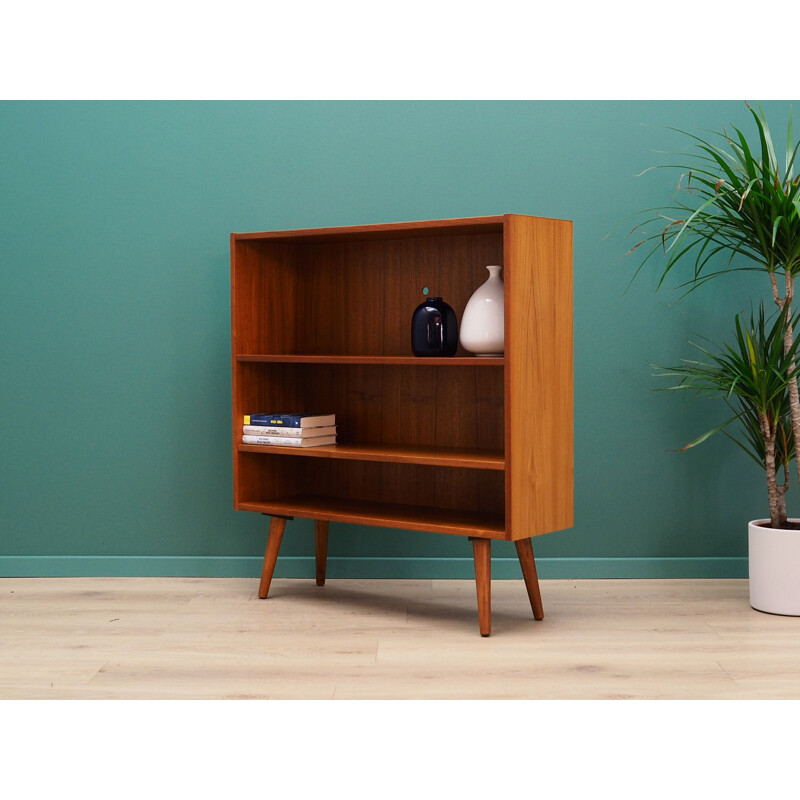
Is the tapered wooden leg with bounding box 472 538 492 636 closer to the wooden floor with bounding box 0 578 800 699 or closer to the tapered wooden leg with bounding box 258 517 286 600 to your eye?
the wooden floor with bounding box 0 578 800 699

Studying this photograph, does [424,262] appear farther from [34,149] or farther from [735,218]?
[34,149]

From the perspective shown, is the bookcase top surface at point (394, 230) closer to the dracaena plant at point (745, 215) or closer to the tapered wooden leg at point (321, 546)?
the dracaena plant at point (745, 215)

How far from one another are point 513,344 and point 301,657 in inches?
46.3

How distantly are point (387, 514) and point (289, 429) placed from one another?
1.60ft

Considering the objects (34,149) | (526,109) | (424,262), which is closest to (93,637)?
(424,262)

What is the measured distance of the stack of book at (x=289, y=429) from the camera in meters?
3.54

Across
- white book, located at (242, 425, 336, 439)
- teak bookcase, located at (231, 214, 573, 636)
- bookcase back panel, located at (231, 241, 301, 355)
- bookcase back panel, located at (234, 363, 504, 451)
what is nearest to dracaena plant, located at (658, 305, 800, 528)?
teak bookcase, located at (231, 214, 573, 636)

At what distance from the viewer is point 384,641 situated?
3.08 m

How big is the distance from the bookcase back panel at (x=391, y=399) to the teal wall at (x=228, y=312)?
0.28 meters

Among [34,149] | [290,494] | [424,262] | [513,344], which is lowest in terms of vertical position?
[290,494]

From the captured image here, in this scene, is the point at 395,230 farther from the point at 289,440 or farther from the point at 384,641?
the point at 384,641

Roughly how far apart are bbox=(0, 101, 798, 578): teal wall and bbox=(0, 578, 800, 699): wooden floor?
17 cm

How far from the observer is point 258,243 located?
145 inches

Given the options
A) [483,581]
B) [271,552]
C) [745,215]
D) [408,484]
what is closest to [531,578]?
[483,581]
